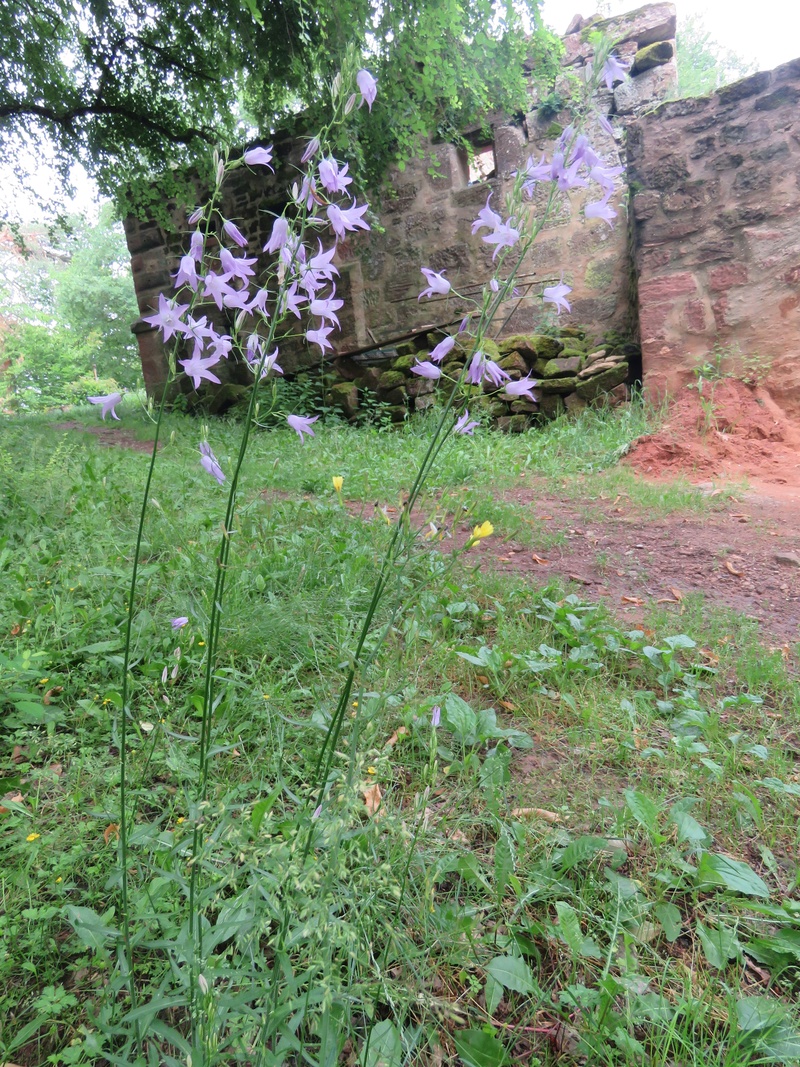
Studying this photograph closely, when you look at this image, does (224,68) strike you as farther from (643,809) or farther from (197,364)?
(643,809)

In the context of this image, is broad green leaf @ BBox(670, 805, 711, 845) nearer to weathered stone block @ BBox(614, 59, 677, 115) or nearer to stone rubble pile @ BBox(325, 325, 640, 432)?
stone rubble pile @ BBox(325, 325, 640, 432)

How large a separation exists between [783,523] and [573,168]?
11.0 feet

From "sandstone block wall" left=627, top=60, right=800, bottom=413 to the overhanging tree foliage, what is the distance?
6.60 ft

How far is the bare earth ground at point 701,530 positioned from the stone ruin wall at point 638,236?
0.45 m

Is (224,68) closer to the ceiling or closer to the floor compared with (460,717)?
closer to the ceiling

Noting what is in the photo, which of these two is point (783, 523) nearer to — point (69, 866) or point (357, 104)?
point (357, 104)

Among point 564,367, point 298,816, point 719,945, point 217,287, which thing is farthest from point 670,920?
point 564,367

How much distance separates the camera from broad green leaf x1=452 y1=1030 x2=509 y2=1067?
1035mm

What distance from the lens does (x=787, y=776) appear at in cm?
162

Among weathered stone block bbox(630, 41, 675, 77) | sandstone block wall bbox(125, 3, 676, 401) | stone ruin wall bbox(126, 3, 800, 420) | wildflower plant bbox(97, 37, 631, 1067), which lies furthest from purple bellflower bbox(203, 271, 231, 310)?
weathered stone block bbox(630, 41, 675, 77)

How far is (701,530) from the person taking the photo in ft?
11.5

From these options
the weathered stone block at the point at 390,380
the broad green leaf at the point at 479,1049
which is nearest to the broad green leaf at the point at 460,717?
the broad green leaf at the point at 479,1049

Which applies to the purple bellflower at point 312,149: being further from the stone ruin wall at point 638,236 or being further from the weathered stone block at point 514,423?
the weathered stone block at point 514,423

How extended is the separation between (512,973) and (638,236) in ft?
20.0
